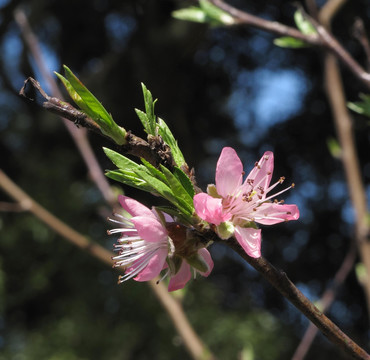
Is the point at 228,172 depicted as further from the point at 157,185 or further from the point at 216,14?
the point at 216,14

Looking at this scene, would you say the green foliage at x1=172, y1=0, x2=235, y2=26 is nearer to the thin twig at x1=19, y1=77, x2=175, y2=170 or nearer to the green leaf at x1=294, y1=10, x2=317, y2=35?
the green leaf at x1=294, y1=10, x2=317, y2=35

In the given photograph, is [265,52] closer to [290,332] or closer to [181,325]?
[290,332]

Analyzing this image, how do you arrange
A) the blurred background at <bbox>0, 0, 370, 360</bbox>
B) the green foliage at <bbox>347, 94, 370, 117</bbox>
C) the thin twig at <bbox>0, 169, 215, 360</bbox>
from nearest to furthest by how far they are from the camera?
the green foliage at <bbox>347, 94, 370, 117</bbox>, the thin twig at <bbox>0, 169, 215, 360</bbox>, the blurred background at <bbox>0, 0, 370, 360</bbox>

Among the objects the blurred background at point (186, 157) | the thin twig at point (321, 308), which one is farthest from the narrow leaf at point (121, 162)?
the blurred background at point (186, 157)

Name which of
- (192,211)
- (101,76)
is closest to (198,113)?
(101,76)

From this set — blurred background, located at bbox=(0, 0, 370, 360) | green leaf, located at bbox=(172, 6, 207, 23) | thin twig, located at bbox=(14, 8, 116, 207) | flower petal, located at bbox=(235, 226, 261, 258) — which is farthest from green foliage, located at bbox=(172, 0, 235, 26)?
blurred background, located at bbox=(0, 0, 370, 360)

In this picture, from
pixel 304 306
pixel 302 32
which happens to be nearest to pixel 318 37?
pixel 302 32

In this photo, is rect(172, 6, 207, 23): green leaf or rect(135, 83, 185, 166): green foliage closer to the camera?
rect(135, 83, 185, 166): green foliage

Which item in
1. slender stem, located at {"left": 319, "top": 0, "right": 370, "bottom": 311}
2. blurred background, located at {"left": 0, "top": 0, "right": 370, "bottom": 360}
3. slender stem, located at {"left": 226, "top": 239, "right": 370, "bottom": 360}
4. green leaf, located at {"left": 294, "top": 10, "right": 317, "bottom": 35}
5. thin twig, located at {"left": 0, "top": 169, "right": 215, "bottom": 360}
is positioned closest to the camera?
slender stem, located at {"left": 226, "top": 239, "right": 370, "bottom": 360}
